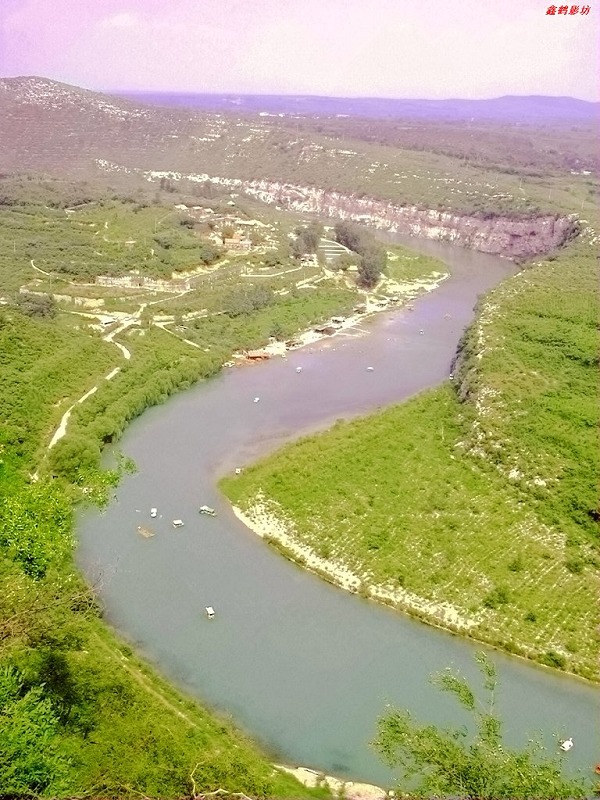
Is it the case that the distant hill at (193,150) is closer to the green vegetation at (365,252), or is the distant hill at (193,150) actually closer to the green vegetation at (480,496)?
the green vegetation at (365,252)

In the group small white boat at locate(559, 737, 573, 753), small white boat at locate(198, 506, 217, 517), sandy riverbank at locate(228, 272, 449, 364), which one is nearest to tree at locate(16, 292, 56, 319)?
sandy riverbank at locate(228, 272, 449, 364)

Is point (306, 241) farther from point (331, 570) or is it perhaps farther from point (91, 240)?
point (331, 570)

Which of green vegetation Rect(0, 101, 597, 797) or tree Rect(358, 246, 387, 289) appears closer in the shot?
green vegetation Rect(0, 101, 597, 797)

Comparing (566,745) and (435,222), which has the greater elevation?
(435,222)

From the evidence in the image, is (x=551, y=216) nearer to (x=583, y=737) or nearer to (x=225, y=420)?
(x=225, y=420)

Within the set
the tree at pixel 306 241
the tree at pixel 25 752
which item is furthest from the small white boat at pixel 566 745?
the tree at pixel 306 241

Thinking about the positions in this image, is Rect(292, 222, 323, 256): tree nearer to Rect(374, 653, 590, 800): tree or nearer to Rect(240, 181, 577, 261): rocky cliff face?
Rect(240, 181, 577, 261): rocky cliff face

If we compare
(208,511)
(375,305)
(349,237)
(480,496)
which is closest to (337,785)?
(208,511)

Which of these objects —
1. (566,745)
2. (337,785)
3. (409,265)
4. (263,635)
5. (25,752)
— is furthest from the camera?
(409,265)
